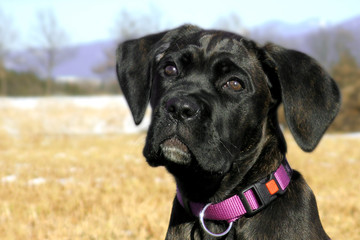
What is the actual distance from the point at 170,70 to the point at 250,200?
1.17 meters

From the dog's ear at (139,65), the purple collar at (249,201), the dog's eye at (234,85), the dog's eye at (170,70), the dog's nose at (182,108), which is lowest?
the purple collar at (249,201)

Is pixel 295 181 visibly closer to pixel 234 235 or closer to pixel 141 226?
pixel 234 235

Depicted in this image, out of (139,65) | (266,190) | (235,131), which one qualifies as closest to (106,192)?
(139,65)

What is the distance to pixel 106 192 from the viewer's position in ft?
21.3

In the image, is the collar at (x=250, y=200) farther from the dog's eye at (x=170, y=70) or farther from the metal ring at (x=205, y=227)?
the dog's eye at (x=170, y=70)

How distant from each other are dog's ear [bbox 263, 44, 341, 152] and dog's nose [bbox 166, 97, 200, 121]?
697 mm

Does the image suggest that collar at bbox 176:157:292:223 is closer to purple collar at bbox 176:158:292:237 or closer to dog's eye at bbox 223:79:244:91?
purple collar at bbox 176:158:292:237

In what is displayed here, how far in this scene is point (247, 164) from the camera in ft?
11.1

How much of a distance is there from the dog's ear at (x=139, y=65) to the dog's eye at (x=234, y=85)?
737 millimetres

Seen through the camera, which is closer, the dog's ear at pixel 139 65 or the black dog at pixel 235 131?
the black dog at pixel 235 131

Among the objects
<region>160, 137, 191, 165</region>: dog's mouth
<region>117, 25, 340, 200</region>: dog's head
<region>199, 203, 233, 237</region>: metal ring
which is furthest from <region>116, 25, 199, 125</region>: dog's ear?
<region>199, 203, 233, 237</region>: metal ring

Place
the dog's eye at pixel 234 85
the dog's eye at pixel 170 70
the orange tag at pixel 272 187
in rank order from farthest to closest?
the dog's eye at pixel 170 70
the dog's eye at pixel 234 85
the orange tag at pixel 272 187

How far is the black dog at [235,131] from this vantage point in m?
3.04

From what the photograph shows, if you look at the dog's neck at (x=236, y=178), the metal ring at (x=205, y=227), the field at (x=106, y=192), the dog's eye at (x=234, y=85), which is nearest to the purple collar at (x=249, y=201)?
the metal ring at (x=205, y=227)
